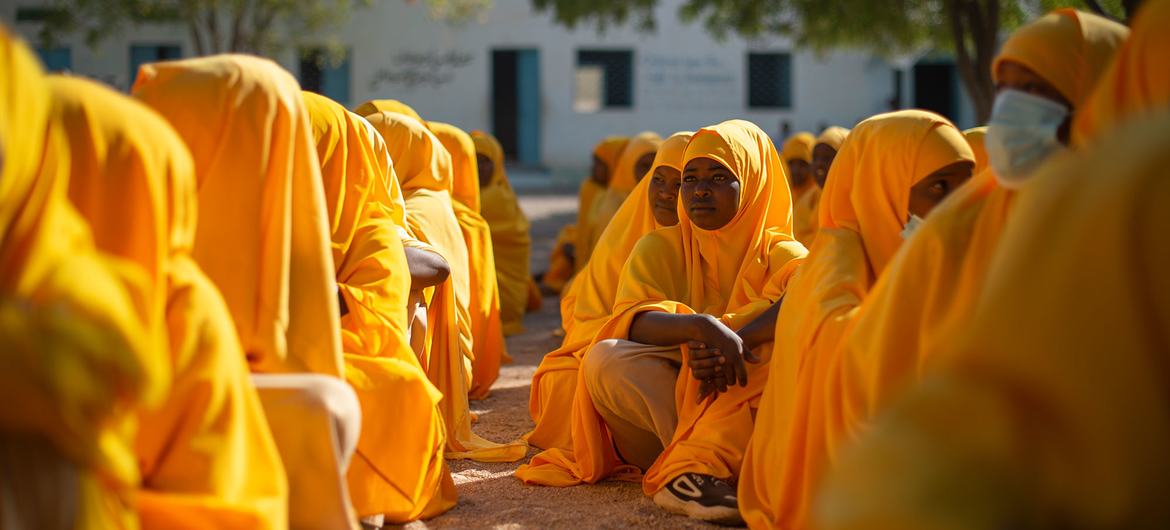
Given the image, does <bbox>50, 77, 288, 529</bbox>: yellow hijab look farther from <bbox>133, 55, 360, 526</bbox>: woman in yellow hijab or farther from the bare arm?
the bare arm

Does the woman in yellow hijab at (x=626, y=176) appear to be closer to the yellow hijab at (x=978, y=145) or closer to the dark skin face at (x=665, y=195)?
the dark skin face at (x=665, y=195)

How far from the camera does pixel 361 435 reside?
3645mm

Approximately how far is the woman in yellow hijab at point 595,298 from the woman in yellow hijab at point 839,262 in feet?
3.95

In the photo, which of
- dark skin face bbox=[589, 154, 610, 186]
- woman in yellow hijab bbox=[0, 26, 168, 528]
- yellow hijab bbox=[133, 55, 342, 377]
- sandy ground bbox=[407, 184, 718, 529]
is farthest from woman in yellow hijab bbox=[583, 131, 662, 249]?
woman in yellow hijab bbox=[0, 26, 168, 528]

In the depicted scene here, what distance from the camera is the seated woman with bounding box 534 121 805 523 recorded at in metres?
4.06

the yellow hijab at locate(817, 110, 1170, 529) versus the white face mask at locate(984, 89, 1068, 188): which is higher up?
the white face mask at locate(984, 89, 1068, 188)

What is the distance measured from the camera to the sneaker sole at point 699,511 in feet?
12.7

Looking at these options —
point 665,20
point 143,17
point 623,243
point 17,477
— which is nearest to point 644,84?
point 665,20

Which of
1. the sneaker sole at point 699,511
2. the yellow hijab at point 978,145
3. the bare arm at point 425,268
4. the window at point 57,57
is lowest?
the sneaker sole at point 699,511

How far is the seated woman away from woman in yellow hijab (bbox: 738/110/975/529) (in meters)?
0.30

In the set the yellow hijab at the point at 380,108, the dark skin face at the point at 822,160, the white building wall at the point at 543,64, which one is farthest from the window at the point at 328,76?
the dark skin face at the point at 822,160

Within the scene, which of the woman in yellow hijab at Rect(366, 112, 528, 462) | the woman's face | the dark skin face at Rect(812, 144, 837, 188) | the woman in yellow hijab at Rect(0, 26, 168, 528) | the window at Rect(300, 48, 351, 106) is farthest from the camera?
the window at Rect(300, 48, 351, 106)

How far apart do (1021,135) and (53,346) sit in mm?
2032

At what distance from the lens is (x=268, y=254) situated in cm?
300
